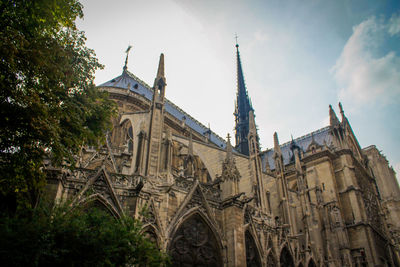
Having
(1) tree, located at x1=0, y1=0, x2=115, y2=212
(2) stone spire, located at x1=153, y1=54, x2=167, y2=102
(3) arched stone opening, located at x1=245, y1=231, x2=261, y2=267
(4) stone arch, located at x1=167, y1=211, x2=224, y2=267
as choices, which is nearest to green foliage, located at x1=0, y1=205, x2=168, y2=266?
(1) tree, located at x1=0, y1=0, x2=115, y2=212

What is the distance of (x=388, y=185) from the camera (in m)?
40.7

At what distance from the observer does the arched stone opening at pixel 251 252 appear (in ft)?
47.8

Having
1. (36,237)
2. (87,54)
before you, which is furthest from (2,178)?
(87,54)

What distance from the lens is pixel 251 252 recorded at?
1478 centimetres

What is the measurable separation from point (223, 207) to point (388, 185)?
3417cm

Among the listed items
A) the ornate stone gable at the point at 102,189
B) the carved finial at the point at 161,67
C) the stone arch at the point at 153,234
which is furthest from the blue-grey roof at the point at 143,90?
the stone arch at the point at 153,234

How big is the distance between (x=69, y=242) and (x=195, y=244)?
6.18 m

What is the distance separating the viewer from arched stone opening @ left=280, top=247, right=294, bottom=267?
53.6ft

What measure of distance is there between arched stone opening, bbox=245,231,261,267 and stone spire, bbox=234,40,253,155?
2421 cm

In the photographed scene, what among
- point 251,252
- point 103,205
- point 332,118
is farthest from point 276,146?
point 332,118

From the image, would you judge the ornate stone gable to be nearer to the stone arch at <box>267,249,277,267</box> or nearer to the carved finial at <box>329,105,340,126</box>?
the stone arch at <box>267,249,277,267</box>

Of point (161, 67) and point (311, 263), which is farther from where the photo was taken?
point (311, 263)

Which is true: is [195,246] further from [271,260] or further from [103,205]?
[271,260]

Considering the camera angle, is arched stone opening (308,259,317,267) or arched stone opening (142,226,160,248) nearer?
arched stone opening (142,226,160,248)
